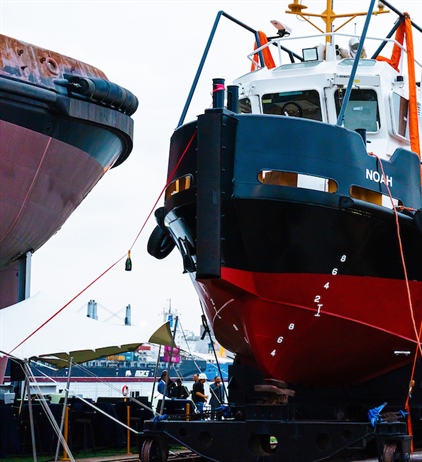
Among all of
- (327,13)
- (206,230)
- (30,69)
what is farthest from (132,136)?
(206,230)

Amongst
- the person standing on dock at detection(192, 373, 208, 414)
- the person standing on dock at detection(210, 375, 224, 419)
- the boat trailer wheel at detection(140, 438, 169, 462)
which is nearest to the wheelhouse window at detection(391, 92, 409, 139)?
the boat trailer wheel at detection(140, 438, 169, 462)

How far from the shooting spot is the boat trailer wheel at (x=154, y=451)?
464 inches

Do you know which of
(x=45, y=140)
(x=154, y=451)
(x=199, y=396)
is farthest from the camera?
(x=45, y=140)

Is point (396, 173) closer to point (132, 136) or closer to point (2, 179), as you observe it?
point (2, 179)

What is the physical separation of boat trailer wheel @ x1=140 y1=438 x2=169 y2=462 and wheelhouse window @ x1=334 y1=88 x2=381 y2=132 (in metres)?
4.95

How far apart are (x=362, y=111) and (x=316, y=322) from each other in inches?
131

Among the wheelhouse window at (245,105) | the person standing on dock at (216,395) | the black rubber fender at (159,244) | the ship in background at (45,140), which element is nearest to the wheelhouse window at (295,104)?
the wheelhouse window at (245,105)

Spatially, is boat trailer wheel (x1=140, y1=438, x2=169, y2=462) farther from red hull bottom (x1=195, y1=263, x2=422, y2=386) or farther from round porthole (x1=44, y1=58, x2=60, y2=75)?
round porthole (x1=44, y1=58, x2=60, y2=75)

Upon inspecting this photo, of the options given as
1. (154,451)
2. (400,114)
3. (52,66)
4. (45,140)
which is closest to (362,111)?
(400,114)

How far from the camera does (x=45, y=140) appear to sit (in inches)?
1024

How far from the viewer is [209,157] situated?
11344mm

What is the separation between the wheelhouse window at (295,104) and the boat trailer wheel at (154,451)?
16.3 ft

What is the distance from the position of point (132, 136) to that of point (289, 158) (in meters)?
18.4

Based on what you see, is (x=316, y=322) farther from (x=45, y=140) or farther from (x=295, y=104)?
(x=45, y=140)
